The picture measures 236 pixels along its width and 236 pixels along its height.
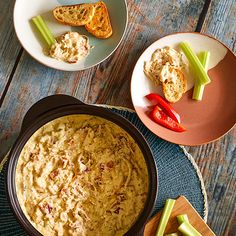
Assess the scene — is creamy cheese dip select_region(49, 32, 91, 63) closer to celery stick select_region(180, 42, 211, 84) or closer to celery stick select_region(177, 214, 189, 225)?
celery stick select_region(180, 42, 211, 84)

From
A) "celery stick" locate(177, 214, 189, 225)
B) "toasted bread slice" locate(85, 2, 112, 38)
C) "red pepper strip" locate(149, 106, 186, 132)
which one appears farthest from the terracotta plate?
"celery stick" locate(177, 214, 189, 225)

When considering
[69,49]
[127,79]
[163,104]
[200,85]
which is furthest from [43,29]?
[200,85]

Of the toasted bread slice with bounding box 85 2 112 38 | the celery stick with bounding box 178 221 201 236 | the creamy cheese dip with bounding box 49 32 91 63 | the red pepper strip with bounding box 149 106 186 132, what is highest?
the toasted bread slice with bounding box 85 2 112 38

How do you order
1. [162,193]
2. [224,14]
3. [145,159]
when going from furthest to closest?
[224,14]
[162,193]
[145,159]

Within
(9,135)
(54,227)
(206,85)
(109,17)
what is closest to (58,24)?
(109,17)

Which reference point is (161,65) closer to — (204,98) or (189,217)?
(204,98)

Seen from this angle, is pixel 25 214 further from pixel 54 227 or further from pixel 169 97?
pixel 169 97

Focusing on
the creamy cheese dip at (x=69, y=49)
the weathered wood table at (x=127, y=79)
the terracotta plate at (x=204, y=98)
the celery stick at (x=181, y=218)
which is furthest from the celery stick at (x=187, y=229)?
the creamy cheese dip at (x=69, y=49)
